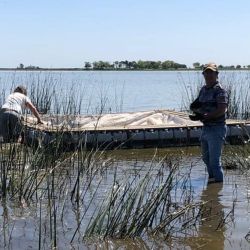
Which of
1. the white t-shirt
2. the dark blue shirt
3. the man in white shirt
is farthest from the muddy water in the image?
the white t-shirt

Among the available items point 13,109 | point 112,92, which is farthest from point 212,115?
point 112,92

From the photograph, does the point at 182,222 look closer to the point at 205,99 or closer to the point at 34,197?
the point at 34,197

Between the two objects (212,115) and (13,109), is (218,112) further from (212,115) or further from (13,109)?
(13,109)

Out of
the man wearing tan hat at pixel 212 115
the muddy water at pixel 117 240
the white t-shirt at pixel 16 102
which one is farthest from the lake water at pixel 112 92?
the muddy water at pixel 117 240

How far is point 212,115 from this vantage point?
7.93 meters

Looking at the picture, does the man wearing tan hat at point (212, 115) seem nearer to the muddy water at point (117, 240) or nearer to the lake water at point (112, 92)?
the muddy water at point (117, 240)

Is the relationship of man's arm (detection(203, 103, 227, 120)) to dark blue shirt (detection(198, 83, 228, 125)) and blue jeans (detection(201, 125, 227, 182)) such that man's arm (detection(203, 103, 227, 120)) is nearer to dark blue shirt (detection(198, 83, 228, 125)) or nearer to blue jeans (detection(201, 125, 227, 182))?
dark blue shirt (detection(198, 83, 228, 125))

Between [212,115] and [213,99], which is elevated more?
[213,99]

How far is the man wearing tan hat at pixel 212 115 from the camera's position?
787cm

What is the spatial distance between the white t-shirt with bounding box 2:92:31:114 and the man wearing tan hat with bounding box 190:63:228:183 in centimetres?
463

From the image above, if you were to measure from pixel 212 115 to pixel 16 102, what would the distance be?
5212mm

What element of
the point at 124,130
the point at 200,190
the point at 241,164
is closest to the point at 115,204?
the point at 200,190

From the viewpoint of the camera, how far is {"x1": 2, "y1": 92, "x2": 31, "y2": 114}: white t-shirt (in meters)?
11.6

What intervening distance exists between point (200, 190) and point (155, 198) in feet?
9.23
